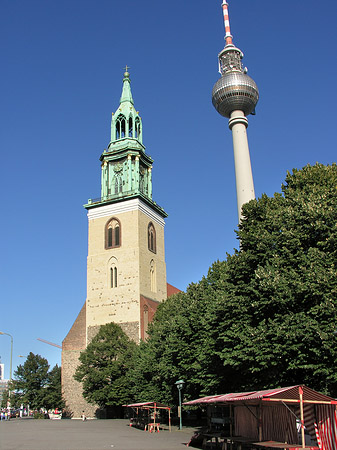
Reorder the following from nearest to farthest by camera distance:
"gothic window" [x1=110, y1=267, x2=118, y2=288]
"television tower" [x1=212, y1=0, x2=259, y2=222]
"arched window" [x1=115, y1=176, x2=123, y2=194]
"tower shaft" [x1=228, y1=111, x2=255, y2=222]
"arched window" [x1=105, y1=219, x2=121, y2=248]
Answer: "tower shaft" [x1=228, y1=111, x2=255, y2=222] < "television tower" [x1=212, y1=0, x2=259, y2=222] < "gothic window" [x1=110, y1=267, x2=118, y2=288] < "arched window" [x1=105, y1=219, x2=121, y2=248] < "arched window" [x1=115, y1=176, x2=123, y2=194]

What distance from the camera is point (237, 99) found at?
161 ft

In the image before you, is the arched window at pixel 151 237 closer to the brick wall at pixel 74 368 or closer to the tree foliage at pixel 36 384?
the brick wall at pixel 74 368

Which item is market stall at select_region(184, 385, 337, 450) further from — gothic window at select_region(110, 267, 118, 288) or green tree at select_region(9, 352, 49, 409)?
green tree at select_region(9, 352, 49, 409)

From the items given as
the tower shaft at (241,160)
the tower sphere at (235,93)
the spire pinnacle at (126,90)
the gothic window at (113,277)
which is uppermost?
the spire pinnacle at (126,90)

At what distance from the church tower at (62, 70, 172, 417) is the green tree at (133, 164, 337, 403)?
23349mm

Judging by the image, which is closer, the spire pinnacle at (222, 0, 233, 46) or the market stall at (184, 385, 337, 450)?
the market stall at (184, 385, 337, 450)

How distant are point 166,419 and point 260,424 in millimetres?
24036

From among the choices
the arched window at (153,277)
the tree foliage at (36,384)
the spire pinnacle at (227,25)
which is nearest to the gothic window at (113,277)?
the arched window at (153,277)

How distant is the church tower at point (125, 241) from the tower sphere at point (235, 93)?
39.4 feet

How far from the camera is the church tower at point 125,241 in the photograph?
49688mm

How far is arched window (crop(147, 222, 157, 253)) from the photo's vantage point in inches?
2137

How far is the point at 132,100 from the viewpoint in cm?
6216

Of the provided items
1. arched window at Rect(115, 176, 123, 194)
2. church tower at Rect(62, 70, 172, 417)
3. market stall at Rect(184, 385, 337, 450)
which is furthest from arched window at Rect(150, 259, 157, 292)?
market stall at Rect(184, 385, 337, 450)

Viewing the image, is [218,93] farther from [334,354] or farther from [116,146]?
[334,354]
